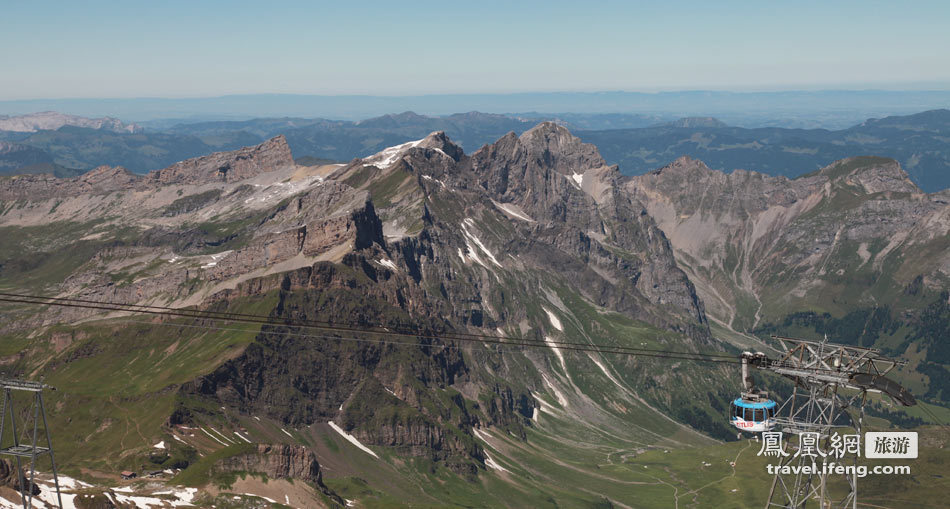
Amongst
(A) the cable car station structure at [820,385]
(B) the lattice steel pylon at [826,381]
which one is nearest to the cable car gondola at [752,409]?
(A) the cable car station structure at [820,385]

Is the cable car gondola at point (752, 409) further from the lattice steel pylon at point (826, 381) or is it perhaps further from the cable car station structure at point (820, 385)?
the lattice steel pylon at point (826, 381)

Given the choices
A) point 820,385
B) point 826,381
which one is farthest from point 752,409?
point 826,381

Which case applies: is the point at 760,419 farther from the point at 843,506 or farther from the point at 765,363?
the point at 843,506

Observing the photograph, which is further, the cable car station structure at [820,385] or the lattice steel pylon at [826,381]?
the cable car station structure at [820,385]

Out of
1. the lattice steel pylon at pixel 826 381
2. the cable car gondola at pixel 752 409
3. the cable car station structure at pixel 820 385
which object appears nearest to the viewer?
the lattice steel pylon at pixel 826 381

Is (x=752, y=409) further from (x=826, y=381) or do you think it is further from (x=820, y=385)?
(x=826, y=381)

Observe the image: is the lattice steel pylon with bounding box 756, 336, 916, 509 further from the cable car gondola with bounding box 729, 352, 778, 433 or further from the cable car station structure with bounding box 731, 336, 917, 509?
the cable car gondola with bounding box 729, 352, 778, 433

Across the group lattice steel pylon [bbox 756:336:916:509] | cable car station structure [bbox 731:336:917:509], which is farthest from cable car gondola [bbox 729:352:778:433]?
lattice steel pylon [bbox 756:336:916:509]

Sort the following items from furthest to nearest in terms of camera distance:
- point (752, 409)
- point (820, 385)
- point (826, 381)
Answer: point (752, 409) → point (820, 385) → point (826, 381)
